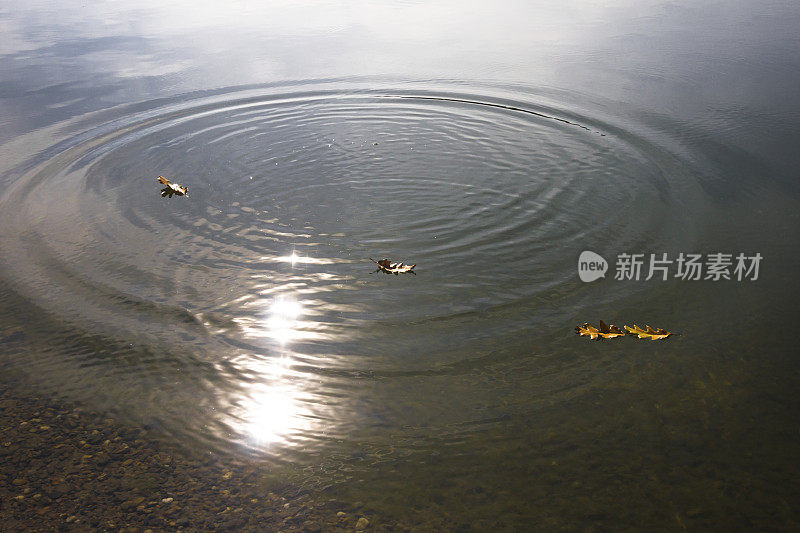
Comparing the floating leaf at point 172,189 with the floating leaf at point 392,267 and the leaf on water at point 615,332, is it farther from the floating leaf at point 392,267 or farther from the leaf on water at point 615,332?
the leaf on water at point 615,332

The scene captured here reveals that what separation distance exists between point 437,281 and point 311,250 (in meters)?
1.20

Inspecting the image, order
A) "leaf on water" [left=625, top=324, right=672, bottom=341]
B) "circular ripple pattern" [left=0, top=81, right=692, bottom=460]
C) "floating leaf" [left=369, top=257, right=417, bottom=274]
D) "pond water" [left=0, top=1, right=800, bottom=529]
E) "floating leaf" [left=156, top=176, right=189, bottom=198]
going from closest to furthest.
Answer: "pond water" [left=0, top=1, right=800, bottom=529]
"circular ripple pattern" [left=0, top=81, right=692, bottom=460]
"leaf on water" [left=625, top=324, right=672, bottom=341]
"floating leaf" [left=369, top=257, right=417, bottom=274]
"floating leaf" [left=156, top=176, right=189, bottom=198]

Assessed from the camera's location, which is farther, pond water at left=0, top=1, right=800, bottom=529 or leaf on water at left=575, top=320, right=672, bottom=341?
leaf on water at left=575, top=320, right=672, bottom=341

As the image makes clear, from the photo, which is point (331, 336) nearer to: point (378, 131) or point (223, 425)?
point (223, 425)

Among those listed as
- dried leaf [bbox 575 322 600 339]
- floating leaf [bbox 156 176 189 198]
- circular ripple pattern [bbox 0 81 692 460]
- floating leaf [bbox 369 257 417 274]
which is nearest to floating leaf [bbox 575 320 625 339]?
dried leaf [bbox 575 322 600 339]

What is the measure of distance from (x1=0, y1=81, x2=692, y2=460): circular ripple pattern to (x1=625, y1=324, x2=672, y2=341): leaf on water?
424 mm

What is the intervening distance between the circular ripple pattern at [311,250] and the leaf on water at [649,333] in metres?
0.42

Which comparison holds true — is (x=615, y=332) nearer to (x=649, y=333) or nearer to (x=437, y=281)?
(x=649, y=333)

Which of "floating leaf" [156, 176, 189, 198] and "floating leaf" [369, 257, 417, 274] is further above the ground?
"floating leaf" [156, 176, 189, 198]

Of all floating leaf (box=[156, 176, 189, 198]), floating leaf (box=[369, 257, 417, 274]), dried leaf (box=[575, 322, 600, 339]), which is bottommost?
dried leaf (box=[575, 322, 600, 339])

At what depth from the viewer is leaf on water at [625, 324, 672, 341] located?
3.82 m

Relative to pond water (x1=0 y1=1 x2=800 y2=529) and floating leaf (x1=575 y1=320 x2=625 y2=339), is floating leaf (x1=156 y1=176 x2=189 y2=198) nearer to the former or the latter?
pond water (x1=0 y1=1 x2=800 y2=529)

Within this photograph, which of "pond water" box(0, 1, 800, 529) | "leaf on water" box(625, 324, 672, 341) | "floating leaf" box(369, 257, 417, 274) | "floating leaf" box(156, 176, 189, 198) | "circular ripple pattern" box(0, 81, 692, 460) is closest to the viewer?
"pond water" box(0, 1, 800, 529)

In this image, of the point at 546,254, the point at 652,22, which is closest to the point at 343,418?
the point at 546,254
